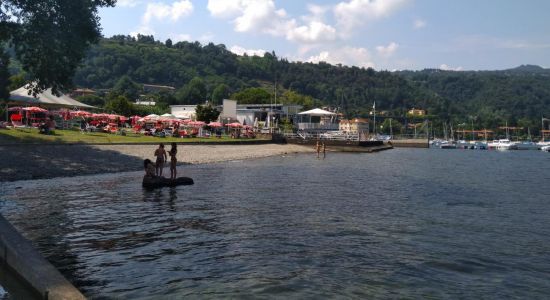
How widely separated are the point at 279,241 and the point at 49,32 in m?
23.5

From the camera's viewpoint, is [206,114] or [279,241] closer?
[279,241]

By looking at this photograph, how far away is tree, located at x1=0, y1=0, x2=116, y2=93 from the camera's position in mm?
30250

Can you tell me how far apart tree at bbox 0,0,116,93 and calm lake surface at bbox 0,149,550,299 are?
9443 mm

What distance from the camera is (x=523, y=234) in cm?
1716

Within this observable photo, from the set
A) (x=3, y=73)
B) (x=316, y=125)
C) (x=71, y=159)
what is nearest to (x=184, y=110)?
(x=316, y=125)

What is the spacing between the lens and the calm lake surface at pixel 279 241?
10.6 meters

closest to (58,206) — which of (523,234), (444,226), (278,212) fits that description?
(278,212)

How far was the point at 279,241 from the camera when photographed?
14789 millimetres

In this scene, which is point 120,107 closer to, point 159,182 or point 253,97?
point 253,97

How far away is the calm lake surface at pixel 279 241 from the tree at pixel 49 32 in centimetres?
944

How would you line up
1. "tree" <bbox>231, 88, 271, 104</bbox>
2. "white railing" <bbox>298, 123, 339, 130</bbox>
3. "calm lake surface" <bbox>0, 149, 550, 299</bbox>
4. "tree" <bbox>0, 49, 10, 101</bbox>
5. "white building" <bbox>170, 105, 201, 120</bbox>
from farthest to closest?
1. "tree" <bbox>231, 88, 271, 104</bbox>
2. "white railing" <bbox>298, 123, 339, 130</bbox>
3. "white building" <bbox>170, 105, 201, 120</bbox>
4. "tree" <bbox>0, 49, 10, 101</bbox>
5. "calm lake surface" <bbox>0, 149, 550, 299</bbox>

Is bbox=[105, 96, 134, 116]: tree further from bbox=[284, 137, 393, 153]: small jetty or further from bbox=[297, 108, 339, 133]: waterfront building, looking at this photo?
bbox=[297, 108, 339, 133]: waterfront building

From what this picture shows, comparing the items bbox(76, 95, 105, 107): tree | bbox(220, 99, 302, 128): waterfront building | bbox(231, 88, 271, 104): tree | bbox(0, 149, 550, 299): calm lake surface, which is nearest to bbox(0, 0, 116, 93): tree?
bbox(0, 149, 550, 299): calm lake surface

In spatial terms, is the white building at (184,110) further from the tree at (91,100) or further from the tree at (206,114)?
the tree at (91,100)
